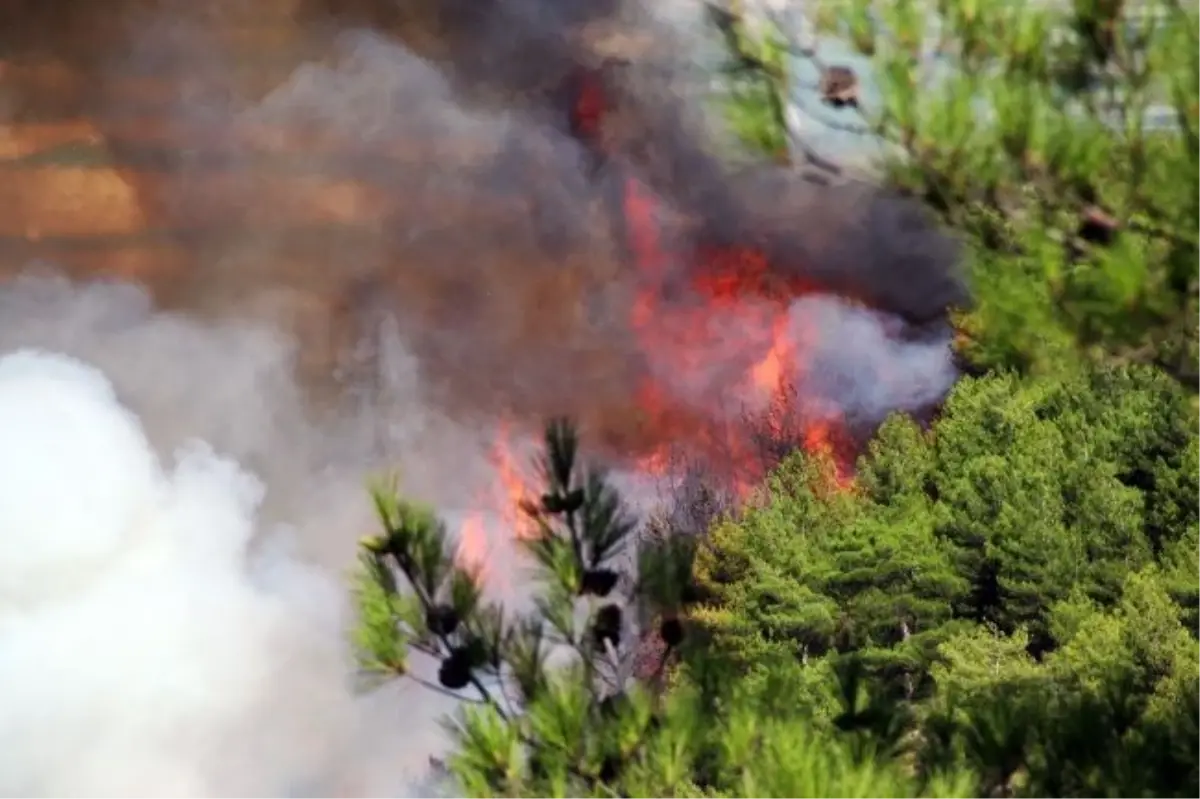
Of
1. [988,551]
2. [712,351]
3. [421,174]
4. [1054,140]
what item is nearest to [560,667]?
[1054,140]

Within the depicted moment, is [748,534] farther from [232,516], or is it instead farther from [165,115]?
[165,115]

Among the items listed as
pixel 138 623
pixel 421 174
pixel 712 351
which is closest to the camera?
pixel 138 623

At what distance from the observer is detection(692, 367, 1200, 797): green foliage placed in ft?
10.0

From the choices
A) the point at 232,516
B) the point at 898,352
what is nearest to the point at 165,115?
the point at 232,516

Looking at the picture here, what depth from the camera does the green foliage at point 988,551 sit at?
3049mm

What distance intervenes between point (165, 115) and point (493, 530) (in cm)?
204

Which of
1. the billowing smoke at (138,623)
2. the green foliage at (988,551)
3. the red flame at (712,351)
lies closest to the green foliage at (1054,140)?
the green foliage at (988,551)

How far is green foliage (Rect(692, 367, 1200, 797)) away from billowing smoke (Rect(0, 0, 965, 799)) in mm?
776

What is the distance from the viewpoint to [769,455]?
485 centimetres

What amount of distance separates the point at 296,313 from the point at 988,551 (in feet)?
8.97

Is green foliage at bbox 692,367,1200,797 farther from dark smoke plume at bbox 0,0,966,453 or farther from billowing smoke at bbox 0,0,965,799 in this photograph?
dark smoke plume at bbox 0,0,966,453

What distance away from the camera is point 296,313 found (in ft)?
14.5

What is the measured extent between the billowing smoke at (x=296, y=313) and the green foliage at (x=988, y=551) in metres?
0.78

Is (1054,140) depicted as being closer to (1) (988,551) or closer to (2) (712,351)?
(1) (988,551)
